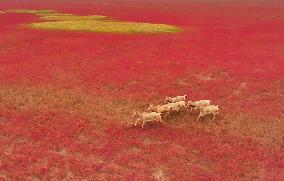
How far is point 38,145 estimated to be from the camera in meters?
17.1

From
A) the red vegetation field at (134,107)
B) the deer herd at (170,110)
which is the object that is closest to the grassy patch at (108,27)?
the red vegetation field at (134,107)

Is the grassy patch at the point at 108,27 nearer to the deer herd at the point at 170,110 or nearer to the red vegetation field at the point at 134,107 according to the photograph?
the red vegetation field at the point at 134,107

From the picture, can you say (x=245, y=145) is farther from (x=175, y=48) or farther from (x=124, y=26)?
(x=124, y=26)

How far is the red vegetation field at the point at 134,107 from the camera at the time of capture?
15.6 metres

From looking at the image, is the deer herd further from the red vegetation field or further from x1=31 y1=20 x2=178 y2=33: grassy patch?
x1=31 y1=20 x2=178 y2=33: grassy patch

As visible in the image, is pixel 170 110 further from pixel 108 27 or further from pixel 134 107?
pixel 108 27

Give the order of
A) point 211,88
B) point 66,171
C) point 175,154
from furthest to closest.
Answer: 1. point 211,88
2. point 175,154
3. point 66,171

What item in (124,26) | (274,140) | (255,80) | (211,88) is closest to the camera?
(274,140)

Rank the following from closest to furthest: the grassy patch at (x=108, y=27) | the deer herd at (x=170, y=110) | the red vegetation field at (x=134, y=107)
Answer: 1. the red vegetation field at (x=134, y=107)
2. the deer herd at (x=170, y=110)
3. the grassy patch at (x=108, y=27)

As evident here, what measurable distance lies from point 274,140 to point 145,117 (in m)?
5.49

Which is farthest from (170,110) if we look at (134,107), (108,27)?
(108,27)

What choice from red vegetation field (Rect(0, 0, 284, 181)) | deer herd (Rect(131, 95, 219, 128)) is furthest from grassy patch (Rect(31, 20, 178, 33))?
deer herd (Rect(131, 95, 219, 128))

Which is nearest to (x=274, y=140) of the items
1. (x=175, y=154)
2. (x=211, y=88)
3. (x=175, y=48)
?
(x=175, y=154)

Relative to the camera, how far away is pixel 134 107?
865 inches
